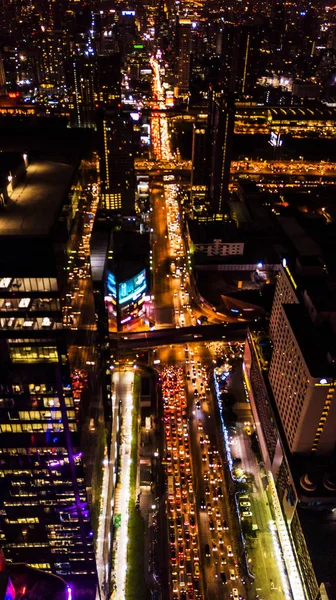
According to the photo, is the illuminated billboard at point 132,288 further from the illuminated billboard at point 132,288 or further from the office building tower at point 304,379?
the office building tower at point 304,379

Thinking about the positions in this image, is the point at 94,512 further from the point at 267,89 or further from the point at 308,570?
the point at 267,89

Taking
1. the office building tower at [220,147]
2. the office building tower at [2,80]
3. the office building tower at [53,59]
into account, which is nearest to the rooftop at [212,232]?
the office building tower at [220,147]

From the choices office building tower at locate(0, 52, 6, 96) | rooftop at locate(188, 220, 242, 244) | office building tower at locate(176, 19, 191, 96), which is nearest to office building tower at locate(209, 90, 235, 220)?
rooftop at locate(188, 220, 242, 244)

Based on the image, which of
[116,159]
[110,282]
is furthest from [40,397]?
[116,159]

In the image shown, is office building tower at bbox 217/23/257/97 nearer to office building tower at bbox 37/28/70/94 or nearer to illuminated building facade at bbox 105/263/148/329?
office building tower at bbox 37/28/70/94

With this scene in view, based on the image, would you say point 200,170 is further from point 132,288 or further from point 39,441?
point 39,441

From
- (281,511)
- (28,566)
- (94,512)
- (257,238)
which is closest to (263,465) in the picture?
(281,511)
